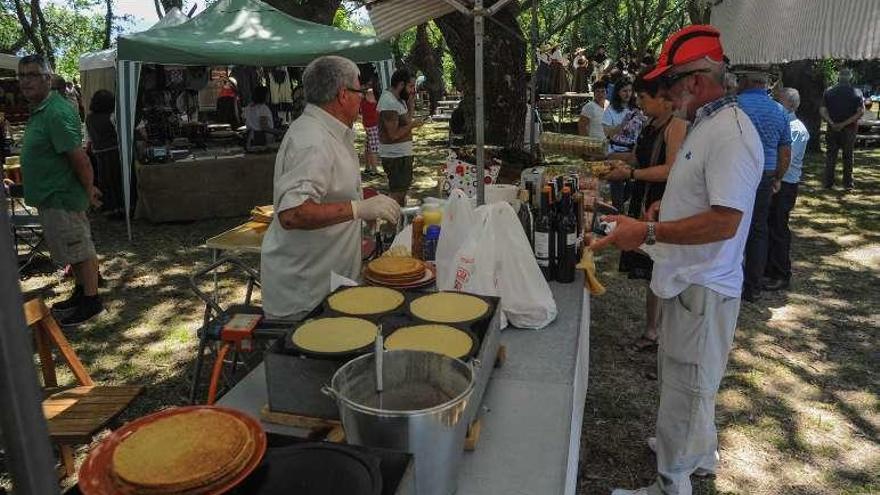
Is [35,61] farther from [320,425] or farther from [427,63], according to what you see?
[427,63]

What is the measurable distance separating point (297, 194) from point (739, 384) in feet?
10.7

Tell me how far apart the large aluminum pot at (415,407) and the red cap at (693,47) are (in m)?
1.61

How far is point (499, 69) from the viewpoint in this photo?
653cm

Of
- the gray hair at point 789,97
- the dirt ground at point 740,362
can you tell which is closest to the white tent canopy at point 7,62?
the dirt ground at point 740,362

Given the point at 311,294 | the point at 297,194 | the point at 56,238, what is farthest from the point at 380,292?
the point at 56,238

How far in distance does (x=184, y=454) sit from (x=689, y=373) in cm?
206

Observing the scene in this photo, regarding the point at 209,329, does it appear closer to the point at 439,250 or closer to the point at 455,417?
the point at 439,250

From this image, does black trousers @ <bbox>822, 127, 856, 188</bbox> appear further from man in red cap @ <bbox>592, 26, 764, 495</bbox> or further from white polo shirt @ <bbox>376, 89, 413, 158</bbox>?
man in red cap @ <bbox>592, 26, 764, 495</bbox>

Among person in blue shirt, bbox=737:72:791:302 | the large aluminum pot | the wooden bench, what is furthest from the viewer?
person in blue shirt, bbox=737:72:791:302

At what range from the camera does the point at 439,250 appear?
268cm

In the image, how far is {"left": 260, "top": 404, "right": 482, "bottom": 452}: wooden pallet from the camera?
160 centimetres

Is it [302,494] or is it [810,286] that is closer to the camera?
[302,494]

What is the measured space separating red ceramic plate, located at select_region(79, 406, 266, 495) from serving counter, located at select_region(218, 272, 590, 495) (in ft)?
1.40

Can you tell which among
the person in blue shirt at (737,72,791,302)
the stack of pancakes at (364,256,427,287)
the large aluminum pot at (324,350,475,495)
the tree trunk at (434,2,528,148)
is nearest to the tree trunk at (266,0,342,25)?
the tree trunk at (434,2,528,148)
